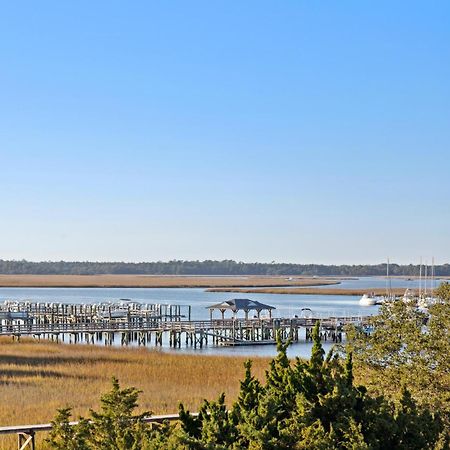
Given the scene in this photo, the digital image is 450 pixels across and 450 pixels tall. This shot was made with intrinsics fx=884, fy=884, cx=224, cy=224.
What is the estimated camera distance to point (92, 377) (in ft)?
118

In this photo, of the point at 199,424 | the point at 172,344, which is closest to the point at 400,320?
the point at 199,424

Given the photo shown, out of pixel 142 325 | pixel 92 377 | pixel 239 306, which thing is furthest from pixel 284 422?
pixel 239 306

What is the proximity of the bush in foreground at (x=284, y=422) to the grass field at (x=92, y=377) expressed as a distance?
6776mm

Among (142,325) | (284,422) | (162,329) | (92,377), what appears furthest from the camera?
(142,325)

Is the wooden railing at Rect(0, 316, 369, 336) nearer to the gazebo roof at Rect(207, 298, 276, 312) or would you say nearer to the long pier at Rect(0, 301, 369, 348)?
the long pier at Rect(0, 301, 369, 348)

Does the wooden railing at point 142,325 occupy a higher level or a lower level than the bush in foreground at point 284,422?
lower

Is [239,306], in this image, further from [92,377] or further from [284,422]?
[284,422]

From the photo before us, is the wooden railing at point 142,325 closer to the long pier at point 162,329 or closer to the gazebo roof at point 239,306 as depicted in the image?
the long pier at point 162,329

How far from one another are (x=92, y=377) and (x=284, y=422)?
26.2 meters

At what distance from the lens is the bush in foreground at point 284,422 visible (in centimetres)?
1004

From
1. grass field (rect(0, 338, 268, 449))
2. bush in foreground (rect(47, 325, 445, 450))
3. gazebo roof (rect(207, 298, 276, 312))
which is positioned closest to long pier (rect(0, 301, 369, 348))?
gazebo roof (rect(207, 298, 276, 312))

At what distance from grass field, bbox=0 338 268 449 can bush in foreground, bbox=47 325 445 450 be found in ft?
22.2

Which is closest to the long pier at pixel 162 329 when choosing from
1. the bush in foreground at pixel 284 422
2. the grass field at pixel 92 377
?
the grass field at pixel 92 377

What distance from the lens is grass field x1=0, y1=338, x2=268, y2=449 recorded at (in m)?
26.2
